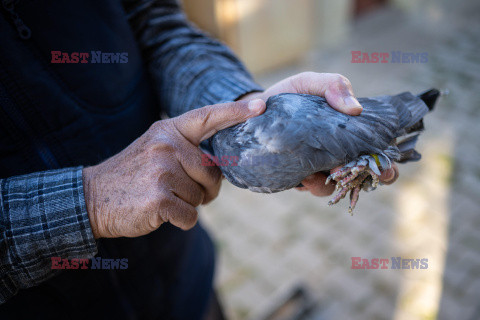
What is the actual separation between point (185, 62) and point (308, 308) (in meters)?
2.25

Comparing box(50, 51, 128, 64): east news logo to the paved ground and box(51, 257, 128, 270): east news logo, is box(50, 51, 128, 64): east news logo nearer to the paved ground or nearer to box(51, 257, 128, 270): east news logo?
box(51, 257, 128, 270): east news logo

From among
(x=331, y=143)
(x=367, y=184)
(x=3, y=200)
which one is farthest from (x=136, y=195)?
(x=367, y=184)

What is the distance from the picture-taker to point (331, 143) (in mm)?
1417

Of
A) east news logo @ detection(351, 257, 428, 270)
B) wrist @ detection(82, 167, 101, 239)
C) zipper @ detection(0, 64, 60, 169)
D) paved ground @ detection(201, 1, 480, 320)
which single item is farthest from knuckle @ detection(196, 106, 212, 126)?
east news logo @ detection(351, 257, 428, 270)

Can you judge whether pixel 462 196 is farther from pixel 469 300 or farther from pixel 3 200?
pixel 3 200

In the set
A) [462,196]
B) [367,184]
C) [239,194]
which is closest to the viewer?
[367,184]

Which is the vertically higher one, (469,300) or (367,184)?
(367,184)

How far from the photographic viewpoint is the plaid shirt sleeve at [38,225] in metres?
1.18

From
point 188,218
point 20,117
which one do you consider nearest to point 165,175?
point 188,218

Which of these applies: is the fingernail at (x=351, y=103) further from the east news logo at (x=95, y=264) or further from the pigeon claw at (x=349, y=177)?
the east news logo at (x=95, y=264)

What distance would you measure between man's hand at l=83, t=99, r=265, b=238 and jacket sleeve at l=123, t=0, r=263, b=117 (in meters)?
0.26

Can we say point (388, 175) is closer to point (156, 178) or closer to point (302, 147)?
point (302, 147)

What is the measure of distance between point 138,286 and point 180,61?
986 millimetres

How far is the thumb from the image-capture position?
1407 mm
